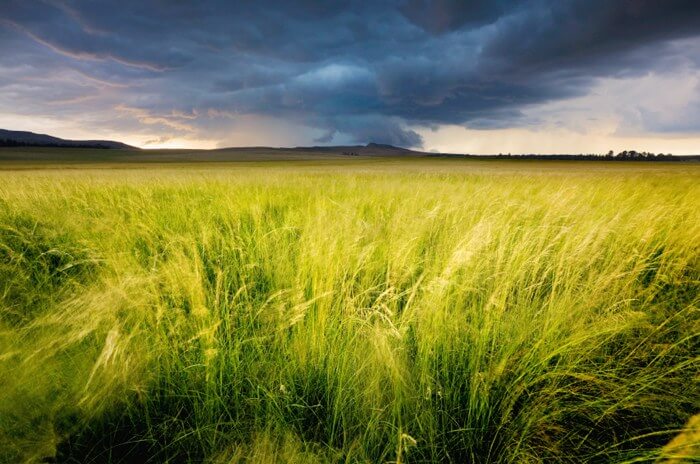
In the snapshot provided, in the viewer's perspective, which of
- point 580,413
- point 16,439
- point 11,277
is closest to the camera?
point 16,439

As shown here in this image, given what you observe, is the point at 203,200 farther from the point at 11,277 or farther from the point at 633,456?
the point at 633,456

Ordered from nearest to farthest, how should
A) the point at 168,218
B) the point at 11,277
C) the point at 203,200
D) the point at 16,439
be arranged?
the point at 16,439 < the point at 11,277 < the point at 168,218 < the point at 203,200

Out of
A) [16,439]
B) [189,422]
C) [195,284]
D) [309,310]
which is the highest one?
[195,284]

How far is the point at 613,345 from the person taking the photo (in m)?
1.73

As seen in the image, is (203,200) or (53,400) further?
(203,200)

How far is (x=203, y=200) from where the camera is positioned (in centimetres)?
527

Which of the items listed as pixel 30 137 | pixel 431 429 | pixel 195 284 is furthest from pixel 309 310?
pixel 30 137

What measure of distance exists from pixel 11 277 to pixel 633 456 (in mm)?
3540

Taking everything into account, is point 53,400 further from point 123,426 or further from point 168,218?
point 168,218

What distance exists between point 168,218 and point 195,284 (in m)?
2.61

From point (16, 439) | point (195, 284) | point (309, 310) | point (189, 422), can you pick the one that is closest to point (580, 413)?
point (309, 310)

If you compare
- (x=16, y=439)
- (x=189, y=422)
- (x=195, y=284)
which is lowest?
(x=189, y=422)

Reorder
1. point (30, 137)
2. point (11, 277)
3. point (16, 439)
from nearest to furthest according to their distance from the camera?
1. point (16, 439)
2. point (11, 277)
3. point (30, 137)

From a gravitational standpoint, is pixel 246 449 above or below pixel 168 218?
below
